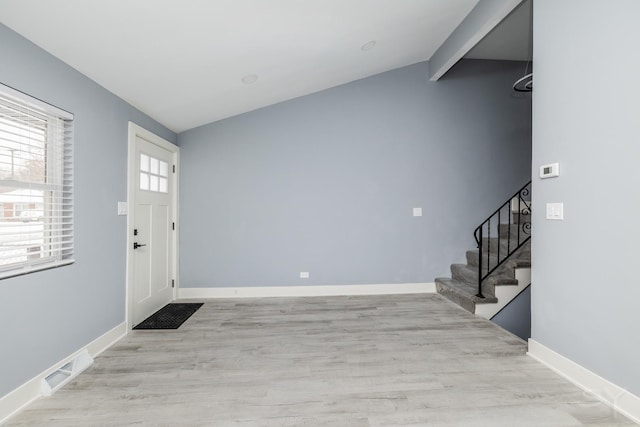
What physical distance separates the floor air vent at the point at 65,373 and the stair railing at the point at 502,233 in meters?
3.95

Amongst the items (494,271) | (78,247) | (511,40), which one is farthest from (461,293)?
(78,247)

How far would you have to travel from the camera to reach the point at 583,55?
2.08 metres

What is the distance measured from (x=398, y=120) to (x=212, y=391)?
13.3 ft

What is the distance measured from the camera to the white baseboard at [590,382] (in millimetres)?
1784

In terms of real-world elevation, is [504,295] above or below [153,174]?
below

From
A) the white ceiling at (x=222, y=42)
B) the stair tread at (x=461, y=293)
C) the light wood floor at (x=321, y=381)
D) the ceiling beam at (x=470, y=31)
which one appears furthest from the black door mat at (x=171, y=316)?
the ceiling beam at (x=470, y=31)

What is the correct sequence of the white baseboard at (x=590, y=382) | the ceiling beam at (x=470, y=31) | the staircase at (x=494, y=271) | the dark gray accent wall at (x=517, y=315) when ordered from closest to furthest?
the white baseboard at (x=590, y=382) < the ceiling beam at (x=470, y=31) < the staircase at (x=494, y=271) < the dark gray accent wall at (x=517, y=315)

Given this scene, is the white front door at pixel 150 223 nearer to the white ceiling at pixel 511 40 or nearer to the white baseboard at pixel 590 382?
the white baseboard at pixel 590 382

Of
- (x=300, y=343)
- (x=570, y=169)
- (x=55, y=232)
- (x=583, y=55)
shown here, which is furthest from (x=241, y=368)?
(x=583, y=55)

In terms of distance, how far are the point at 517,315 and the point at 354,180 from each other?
2721 mm

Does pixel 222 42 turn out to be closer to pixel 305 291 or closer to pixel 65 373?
pixel 65 373

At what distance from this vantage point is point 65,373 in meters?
2.23

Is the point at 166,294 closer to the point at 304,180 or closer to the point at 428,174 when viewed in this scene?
the point at 304,180

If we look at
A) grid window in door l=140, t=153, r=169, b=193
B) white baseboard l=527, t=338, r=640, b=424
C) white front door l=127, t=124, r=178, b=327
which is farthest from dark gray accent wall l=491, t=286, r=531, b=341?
grid window in door l=140, t=153, r=169, b=193
